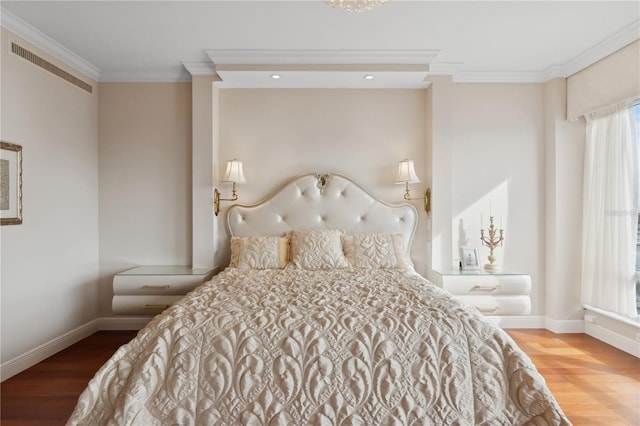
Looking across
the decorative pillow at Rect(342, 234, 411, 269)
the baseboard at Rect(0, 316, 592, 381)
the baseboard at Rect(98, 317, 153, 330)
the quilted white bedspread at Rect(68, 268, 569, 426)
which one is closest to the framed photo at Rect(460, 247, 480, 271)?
the baseboard at Rect(0, 316, 592, 381)

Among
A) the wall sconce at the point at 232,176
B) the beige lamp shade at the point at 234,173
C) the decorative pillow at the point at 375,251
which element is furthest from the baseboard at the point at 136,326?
the beige lamp shade at the point at 234,173

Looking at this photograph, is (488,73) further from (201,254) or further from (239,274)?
(201,254)

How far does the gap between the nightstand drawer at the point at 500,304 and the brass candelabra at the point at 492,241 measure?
1.26 feet

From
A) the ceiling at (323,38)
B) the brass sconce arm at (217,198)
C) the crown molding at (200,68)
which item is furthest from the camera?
the brass sconce arm at (217,198)

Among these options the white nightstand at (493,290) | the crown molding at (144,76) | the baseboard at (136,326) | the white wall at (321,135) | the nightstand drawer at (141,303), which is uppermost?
the crown molding at (144,76)

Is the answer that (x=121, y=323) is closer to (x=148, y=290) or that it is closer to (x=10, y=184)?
(x=148, y=290)

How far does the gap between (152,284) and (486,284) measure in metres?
3.01

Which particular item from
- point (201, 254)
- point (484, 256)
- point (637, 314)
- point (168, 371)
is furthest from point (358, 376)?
point (637, 314)

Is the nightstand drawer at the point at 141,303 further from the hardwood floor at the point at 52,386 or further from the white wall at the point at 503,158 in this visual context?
the white wall at the point at 503,158

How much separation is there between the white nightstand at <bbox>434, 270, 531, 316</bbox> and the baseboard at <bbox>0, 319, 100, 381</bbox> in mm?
3468

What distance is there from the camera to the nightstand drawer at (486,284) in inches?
123

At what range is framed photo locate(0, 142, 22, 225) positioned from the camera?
257cm

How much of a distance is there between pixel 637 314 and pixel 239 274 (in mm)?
3412

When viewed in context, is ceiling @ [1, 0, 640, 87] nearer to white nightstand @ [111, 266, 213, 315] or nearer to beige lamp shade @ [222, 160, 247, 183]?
beige lamp shade @ [222, 160, 247, 183]
